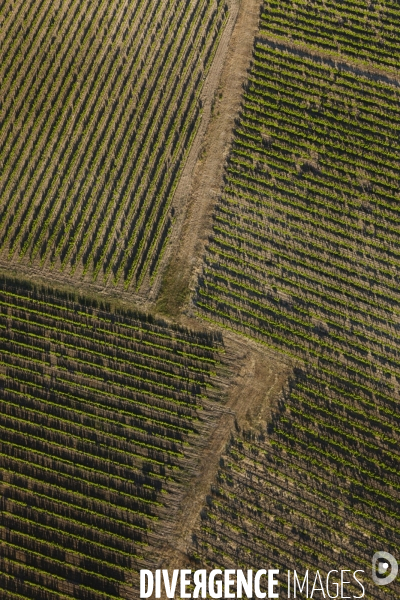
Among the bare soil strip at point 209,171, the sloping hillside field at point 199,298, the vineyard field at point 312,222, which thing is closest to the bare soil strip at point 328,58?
the sloping hillside field at point 199,298

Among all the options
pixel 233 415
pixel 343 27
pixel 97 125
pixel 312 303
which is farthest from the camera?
pixel 343 27

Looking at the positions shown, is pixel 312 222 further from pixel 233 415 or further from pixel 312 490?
pixel 312 490

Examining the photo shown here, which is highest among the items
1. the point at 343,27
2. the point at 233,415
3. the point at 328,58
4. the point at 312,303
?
the point at 343,27

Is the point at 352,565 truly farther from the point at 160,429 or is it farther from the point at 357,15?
the point at 357,15

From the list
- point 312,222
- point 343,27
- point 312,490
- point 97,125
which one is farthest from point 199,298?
point 343,27

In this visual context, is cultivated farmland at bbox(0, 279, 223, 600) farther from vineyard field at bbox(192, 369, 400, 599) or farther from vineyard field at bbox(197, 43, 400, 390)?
vineyard field at bbox(197, 43, 400, 390)

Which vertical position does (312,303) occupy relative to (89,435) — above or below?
above

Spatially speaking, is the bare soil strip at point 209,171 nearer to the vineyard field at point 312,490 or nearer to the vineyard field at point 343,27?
the vineyard field at point 343,27
